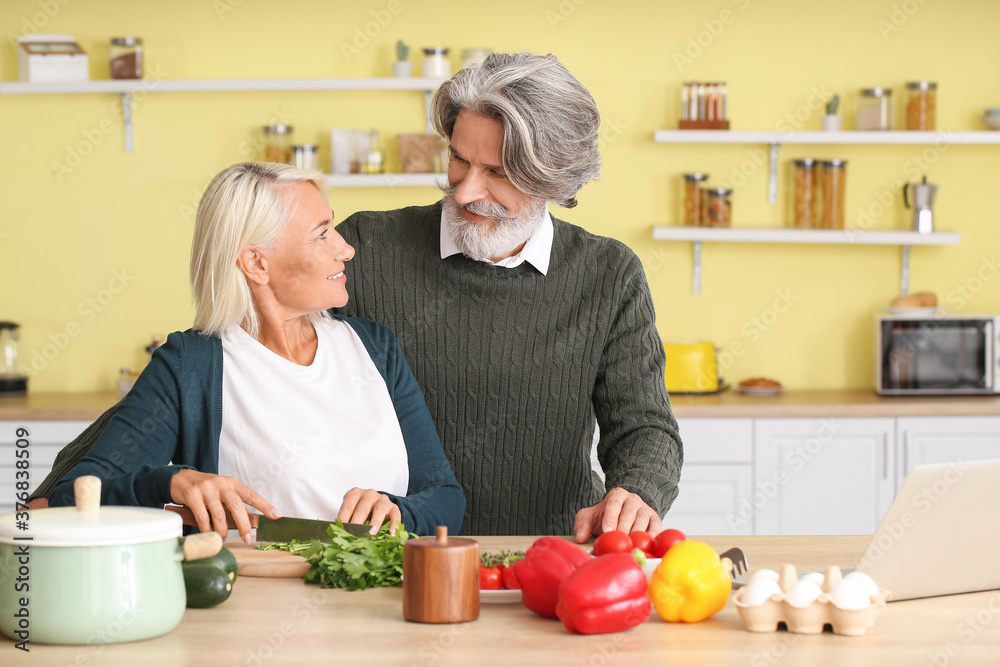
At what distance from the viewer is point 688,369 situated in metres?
3.59

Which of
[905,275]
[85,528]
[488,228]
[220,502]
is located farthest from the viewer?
[905,275]

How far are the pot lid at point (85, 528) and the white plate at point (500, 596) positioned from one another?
0.35 metres

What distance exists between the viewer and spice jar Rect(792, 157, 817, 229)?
3709mm

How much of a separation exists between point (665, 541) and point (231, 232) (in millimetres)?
873

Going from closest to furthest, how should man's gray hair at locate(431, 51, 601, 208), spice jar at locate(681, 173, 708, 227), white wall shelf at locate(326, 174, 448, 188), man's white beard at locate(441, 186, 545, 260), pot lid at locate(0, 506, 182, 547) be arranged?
pot lid at locate(0, 506, 182, 547) < man's gray hair at locate(431, 51, 601, 208) < man's white beard at locate(441, 186, 545, 260) < white wall shelf at locate(326, 174, 448, 188) < spice jar at locate(681, 173, 708, 227)

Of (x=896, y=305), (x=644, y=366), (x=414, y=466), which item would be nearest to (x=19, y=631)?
(x=414, y=466)

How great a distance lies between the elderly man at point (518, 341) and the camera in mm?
1904

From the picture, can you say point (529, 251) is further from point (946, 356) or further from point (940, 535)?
point (946, 356)

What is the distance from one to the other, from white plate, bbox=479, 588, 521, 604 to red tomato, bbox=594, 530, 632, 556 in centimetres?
13

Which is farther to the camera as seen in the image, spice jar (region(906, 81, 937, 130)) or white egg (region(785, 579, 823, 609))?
spice jar (region(906, 81, 937, 130))

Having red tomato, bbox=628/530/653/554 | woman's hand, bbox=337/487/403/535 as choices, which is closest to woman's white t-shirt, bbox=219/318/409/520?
woman's hand, bbox=337/487/403/535

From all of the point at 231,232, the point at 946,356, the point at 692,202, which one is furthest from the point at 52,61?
the point at 946,356

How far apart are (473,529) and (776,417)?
1.67 meters

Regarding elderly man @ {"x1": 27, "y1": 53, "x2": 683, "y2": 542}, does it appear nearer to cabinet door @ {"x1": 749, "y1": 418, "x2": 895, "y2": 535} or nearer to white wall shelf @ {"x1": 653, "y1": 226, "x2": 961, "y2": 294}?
Result: cabinet door @ {"x1": 749, "y1": 418, "x2": 895, "y2": 535}
